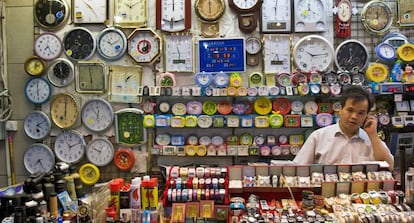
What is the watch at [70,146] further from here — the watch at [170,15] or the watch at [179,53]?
the watch at [170,15]

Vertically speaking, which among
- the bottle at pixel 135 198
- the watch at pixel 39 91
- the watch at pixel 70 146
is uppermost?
the watch at pixel 39 91

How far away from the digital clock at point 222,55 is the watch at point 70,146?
5.01 ft

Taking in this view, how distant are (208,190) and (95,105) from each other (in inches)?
85.3

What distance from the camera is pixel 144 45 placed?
415 cm

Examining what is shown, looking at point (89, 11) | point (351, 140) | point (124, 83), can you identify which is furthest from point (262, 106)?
point (89, 11)

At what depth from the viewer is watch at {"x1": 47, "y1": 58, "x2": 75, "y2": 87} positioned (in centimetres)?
424

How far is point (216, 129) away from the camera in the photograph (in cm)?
416

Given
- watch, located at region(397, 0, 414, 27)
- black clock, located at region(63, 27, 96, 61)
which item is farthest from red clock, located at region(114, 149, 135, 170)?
watch, located at region(397, 0, 414, 27)

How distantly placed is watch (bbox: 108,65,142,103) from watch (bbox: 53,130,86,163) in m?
0.56

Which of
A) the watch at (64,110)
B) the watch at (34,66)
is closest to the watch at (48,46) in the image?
the watch at (34,66)

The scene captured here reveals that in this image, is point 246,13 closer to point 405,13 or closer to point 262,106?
point 262,106

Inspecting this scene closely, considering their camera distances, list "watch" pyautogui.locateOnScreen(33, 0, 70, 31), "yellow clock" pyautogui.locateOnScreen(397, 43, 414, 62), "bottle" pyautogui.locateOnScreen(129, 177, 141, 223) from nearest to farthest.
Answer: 1. "bottle" pyautogui.locateOnScreen(129, 177, 141, 223)
2. "yellow clock" pyautogui.locateOnScreen(397, 43, 414, 62)
3. "watch" pyautogui.locateOnScreen(33, 0, 70, 31)

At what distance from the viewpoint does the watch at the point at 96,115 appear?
421 centimetres

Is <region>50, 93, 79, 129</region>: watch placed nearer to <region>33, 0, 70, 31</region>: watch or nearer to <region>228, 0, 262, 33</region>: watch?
<region>33, 0, 70, 31</region>: watch
